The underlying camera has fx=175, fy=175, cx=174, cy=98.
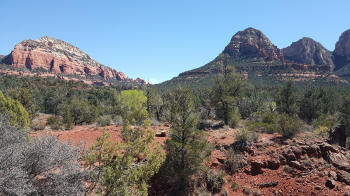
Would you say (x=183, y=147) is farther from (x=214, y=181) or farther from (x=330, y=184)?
(x=330, y=184)

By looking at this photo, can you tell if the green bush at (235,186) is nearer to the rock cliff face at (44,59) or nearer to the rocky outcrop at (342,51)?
the rock cliff face at (44,59)

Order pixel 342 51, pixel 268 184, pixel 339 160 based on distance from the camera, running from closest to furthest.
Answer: pixel 268 184 → pixel 339 160 → pixel 342 51

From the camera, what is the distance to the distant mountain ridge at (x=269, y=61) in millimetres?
108250

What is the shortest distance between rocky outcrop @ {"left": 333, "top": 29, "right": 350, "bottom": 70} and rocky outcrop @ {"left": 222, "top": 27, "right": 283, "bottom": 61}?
62.1 metres

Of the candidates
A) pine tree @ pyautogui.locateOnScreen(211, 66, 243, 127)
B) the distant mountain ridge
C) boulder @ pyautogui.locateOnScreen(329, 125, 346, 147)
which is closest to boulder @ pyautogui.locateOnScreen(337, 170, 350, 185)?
boulder @ pyautogui.locateOnScreen(329, 125, 346, 147)

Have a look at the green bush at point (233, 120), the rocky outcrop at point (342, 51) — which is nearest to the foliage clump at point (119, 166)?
the green bush at point (233, 120)

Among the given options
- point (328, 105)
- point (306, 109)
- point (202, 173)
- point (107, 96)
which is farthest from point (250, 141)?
point (107, 96)

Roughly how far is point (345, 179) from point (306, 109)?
104 ft

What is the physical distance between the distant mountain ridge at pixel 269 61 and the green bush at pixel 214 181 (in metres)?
50.1

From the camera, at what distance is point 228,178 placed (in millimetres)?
9891

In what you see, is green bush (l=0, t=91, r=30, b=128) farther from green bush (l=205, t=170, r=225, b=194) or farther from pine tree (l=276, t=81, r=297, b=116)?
pine tree (l=276, t=81, r=297, b=116)

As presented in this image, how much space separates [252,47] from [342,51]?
329ft

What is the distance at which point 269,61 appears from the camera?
13188 centimetres

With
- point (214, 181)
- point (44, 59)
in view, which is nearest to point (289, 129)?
point (214, 181)
